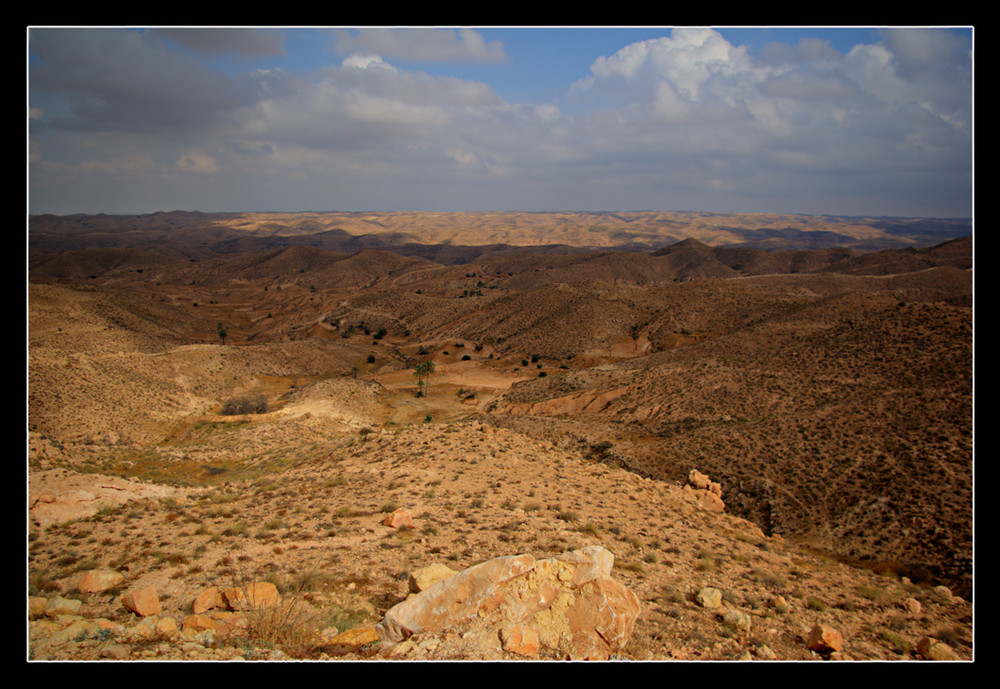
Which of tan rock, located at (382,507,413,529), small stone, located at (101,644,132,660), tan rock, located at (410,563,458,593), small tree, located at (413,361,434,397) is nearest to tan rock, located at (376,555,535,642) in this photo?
tan rock, located at (410,563,458,593)

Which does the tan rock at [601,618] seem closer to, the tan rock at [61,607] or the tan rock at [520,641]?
the tan rock at [520,641]

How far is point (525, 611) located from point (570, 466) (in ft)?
33.6

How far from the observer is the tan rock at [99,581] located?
6621mm

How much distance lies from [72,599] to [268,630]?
3.42 m

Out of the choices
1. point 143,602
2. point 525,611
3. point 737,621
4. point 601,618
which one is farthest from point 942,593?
point 143,602

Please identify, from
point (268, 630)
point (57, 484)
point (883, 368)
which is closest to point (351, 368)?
point (57, 484)

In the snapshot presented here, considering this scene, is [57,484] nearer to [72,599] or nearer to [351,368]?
[72,599]

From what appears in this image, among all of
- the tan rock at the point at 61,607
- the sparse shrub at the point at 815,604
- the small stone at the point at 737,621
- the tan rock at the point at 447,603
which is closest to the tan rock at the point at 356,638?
the tan rock at the point at 447,603

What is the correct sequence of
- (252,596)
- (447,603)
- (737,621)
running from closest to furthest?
(447,603) < (252,596) < (737,621)

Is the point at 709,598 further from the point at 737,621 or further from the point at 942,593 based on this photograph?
the point at 942,593

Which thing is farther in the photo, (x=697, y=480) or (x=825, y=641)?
(x=697, y=480)

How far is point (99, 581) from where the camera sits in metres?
6.75
